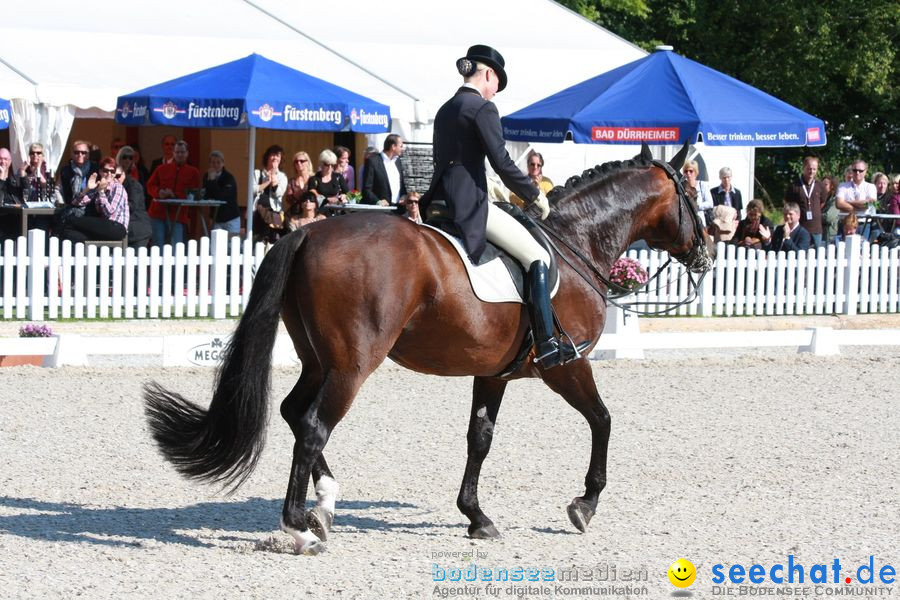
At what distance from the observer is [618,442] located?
9.83 meters

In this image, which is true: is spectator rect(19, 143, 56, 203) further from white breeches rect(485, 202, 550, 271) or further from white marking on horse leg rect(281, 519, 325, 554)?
white marking on horse leg rect(281, 519, 325, 554)

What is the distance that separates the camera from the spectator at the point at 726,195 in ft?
61.7

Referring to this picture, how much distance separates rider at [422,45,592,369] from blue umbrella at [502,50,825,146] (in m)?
9.96

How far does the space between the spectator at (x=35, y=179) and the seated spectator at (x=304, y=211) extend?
10.3 feet

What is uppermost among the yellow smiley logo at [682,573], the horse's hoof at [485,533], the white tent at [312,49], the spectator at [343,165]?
the white tent at [312,49]

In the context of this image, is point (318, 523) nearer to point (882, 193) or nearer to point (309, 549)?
point (309, 549)

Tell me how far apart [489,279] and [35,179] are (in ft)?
37.0

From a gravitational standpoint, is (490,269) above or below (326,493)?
above

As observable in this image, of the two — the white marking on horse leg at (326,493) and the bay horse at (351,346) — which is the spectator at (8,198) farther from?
the white marking on horse leg at (326,493)

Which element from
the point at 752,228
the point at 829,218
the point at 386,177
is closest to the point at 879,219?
the point at 829,218

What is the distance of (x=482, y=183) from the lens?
718cm

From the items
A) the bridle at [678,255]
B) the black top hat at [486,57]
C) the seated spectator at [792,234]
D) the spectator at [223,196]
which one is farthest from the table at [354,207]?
the black top hat at [486,57]

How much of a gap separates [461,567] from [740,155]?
56.4ft

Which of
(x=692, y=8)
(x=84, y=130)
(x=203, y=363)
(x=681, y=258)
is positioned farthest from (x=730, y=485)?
(x=692, y=8)
